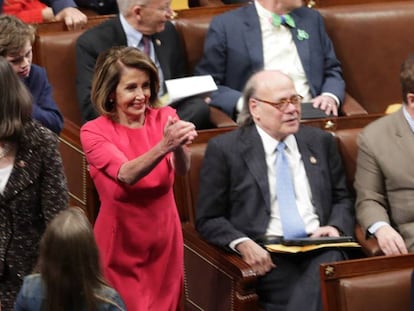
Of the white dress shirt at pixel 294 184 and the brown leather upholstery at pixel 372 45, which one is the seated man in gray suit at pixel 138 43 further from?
the brown leather upholstery at pixel 372 45

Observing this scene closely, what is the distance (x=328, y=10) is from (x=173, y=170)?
1.40 metres

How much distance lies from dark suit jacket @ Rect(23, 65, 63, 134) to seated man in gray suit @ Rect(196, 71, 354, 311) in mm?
441

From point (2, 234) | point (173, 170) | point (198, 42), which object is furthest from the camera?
point (198, 42)

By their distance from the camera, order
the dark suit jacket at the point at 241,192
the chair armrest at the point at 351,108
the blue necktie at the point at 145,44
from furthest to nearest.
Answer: the chair armrest at the point at 351,108, the blue necktie at the point at 145,44, the dark suit jacket at the point at 241,192

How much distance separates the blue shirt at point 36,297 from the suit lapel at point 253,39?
1.79m

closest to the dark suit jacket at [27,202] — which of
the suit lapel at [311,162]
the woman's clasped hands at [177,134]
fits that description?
the woman's clasped hands at [177,134]

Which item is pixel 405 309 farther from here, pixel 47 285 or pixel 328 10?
pixel 328 10

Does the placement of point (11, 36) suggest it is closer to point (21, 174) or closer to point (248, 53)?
point (21, 174)

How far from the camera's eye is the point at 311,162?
326 centimetres

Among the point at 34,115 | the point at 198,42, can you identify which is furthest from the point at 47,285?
the point at 198,42

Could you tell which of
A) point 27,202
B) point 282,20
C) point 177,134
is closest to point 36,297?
point 27,202

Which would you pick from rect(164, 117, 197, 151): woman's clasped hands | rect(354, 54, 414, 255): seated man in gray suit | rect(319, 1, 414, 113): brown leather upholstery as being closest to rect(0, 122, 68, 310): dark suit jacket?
rect(164, 117, 197, 151): woman's clasped hands

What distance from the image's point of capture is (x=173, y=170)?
2.94 meters

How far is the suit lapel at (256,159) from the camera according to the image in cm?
318
